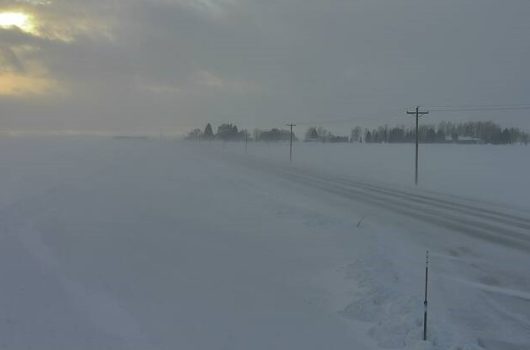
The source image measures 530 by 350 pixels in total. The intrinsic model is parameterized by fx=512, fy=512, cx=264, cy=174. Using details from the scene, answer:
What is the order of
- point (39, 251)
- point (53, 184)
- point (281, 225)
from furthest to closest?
point (53, 184)
point (281, 225)
point (39, 251)

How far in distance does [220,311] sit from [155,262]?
3818mm

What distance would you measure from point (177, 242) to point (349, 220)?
659cm

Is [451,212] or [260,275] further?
[451,212]

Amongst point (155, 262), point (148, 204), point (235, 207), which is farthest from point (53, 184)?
point (155, 262)

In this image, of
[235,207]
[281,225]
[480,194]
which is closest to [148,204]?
[235,207]

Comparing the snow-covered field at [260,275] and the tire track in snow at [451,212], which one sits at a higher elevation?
the snow-covered field at [260,275]

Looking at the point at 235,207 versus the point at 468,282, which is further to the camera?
the point at 235,207

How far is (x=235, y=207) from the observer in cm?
2134

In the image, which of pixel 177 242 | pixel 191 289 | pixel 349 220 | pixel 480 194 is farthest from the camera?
pixel 480 194

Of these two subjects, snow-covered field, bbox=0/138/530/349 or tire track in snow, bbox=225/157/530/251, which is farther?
tire track in snow, bbox=225/157/530/251

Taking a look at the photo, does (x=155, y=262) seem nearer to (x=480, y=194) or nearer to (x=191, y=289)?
(x=191, y=289)

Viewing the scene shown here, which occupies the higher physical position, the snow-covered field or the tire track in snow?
the snow-covered field

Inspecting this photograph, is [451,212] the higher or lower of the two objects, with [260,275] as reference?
lower

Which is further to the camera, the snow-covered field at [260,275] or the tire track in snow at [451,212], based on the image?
the tire track in snow at [451,212]
